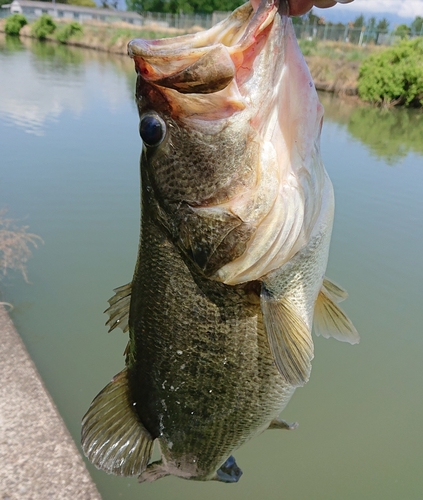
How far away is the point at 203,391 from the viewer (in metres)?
1.42

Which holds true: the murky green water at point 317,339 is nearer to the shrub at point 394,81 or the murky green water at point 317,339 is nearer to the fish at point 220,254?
the fish at point 220,254

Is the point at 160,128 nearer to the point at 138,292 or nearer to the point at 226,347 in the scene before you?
the point at 138,292

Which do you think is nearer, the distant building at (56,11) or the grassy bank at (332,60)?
the grassy bank at (332,60)

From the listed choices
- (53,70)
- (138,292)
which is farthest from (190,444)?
(53,70)

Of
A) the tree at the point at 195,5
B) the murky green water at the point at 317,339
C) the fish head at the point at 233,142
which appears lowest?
the murky green water at the point at 317,339

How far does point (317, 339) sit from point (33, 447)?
255 cm

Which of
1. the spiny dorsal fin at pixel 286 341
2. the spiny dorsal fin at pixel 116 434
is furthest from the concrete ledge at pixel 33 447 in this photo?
the spiny dorsal fin at pixel 286 341

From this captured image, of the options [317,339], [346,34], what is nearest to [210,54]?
[317,339]

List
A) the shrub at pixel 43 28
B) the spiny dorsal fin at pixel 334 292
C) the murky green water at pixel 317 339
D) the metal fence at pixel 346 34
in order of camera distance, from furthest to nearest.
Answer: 1. the shrub at pixel 43 28
2. the metal fence at pixel 346 34
3. the murky green water at pixel 317 339
4. the spiny dorsal fin at pixel 334 292

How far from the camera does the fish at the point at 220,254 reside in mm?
1050

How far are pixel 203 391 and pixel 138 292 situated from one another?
37 cm

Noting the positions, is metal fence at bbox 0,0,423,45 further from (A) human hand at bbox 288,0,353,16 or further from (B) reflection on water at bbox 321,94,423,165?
(A) human hand at bbox 288,0,353,16

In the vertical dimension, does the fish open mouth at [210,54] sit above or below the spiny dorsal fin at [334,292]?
above

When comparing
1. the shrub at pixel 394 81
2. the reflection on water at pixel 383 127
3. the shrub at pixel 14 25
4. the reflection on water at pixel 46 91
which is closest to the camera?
the reflection on water at pixel 46 91
